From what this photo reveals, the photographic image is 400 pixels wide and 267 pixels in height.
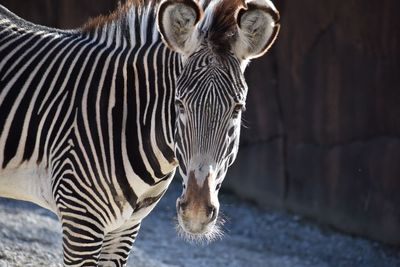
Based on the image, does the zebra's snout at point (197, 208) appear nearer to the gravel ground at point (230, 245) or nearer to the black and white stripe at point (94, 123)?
the black and white stripe at point (94, 123)

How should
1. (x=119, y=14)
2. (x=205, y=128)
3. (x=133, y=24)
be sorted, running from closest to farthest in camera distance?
1. (x=205, y=128)
2. (x=133, y=24)
3. (x=119, y=14)

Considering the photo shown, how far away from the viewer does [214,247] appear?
948cm

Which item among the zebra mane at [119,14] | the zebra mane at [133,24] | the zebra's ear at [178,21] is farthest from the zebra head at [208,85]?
the zebra mane at [119,14]

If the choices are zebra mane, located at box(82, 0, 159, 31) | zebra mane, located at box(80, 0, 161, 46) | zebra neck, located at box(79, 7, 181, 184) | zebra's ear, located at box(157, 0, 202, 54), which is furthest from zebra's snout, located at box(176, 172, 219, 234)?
zebra mane, located at box(82, 0, 159, 31)

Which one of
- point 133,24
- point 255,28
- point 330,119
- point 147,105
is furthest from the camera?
point 330,119

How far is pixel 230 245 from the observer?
9.62 m

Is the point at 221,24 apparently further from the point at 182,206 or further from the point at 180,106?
the point at 182,206

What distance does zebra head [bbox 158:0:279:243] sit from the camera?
4840 mm

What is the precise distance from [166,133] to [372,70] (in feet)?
14.7

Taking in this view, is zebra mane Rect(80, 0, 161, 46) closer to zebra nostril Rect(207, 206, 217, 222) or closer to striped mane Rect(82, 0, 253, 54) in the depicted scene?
striped mane Rect(82, 0, 253, 54)

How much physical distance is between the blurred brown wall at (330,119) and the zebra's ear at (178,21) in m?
4.47

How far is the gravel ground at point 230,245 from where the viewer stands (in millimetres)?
8578

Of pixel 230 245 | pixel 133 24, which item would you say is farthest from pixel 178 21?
pixel 230 245

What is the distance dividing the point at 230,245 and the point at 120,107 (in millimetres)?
4265
